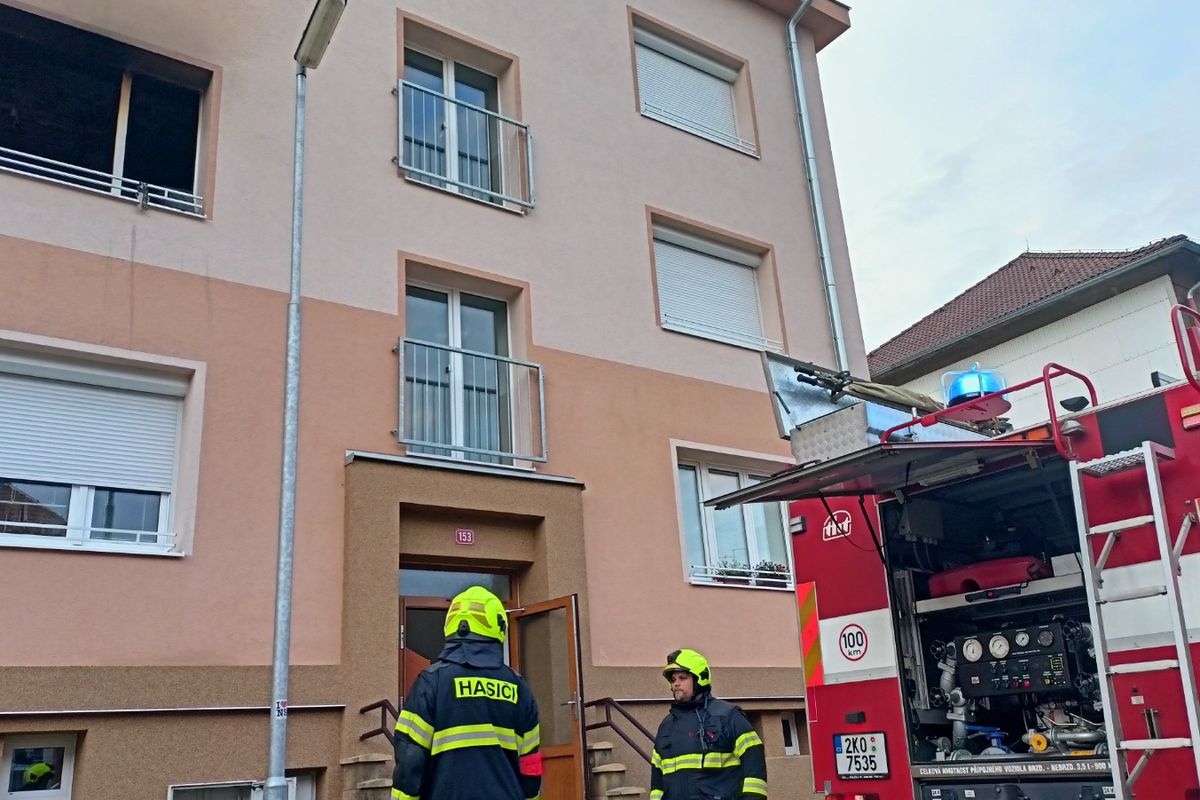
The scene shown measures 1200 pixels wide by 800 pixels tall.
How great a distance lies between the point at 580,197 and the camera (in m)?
11.7

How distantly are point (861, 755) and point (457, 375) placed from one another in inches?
209

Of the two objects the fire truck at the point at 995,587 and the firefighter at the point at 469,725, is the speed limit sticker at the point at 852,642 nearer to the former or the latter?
the fire truck at the point at 995,587

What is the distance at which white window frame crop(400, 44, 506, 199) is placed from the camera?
35.4 ft

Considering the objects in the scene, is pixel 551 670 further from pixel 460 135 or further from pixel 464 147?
pixel 460 135

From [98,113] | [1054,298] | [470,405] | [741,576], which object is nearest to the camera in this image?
[98,113]

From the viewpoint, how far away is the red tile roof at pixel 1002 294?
2145 cm

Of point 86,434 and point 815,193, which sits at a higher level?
point 815,193

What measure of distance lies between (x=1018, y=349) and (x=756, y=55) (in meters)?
10.8

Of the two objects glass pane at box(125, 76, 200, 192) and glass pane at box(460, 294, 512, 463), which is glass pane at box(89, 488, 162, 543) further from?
glass pane at box(460, 294, 512, 463)

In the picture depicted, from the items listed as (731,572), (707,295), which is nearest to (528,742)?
(731,572)

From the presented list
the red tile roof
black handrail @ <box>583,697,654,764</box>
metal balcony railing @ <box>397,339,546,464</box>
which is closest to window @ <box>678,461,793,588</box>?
black handrail @ <box>583,697,654,764</box>

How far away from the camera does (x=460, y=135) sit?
443 inches

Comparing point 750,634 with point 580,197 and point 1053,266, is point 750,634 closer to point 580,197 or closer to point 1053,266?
point 580,197

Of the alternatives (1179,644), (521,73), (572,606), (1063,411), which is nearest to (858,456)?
(1063,411)
